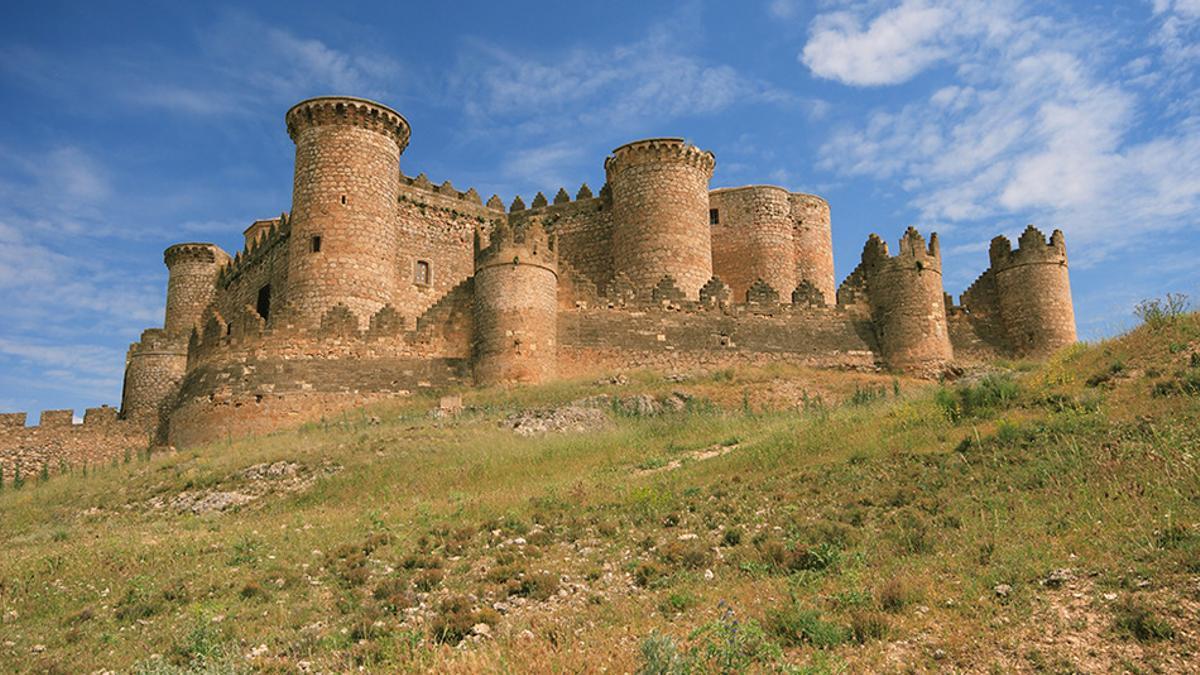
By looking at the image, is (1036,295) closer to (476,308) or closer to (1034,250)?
(1034,250)

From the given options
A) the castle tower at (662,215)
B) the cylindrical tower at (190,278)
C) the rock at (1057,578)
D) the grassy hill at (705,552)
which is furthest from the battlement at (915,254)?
the cylindrical tower at (190,278)

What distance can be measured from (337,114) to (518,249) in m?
8.22

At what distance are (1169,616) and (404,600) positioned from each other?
6180mm

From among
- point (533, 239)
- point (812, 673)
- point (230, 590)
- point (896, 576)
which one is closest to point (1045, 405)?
point (896, 576)

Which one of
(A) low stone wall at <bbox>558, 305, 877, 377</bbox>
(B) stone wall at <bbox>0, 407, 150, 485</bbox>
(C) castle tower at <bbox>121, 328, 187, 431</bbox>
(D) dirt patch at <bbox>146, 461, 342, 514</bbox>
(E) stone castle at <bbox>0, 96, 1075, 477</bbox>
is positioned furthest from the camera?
(C) castle tower at <bbox>121, 328, 187, 431</bbox>

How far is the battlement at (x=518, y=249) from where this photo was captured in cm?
2361

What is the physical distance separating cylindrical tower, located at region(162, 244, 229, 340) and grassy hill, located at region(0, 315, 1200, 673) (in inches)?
818

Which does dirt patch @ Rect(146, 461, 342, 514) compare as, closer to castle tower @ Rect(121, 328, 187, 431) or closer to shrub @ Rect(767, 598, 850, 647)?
shrub @ Rect(767, 598, 850, 647)

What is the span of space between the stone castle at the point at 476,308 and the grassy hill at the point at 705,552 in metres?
7.33

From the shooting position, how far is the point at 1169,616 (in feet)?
19.1

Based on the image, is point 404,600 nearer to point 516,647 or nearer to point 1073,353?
point 516,647

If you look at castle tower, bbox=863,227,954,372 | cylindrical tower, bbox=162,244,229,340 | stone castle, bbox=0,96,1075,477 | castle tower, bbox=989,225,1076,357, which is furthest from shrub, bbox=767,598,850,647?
cylindrical tower, bbox=162,244,229,340

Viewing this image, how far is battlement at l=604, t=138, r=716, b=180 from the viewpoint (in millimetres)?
29797

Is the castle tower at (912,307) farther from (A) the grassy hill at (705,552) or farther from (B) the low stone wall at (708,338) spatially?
(A) the grassy hill at (705,552)
